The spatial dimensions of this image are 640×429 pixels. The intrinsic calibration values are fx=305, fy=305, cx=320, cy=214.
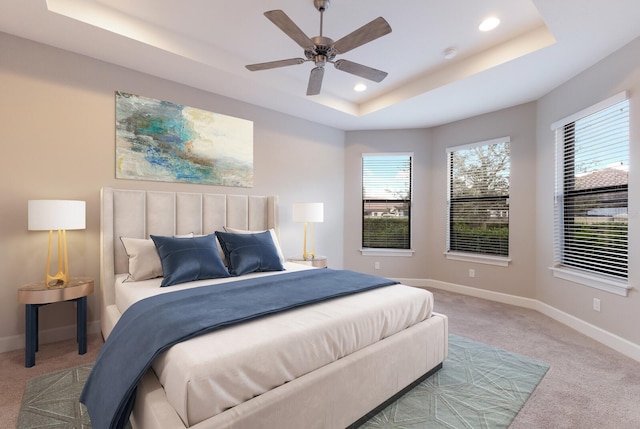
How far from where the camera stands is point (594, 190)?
3125 mm

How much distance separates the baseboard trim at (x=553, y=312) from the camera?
267cm

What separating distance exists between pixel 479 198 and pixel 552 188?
40.1 inches

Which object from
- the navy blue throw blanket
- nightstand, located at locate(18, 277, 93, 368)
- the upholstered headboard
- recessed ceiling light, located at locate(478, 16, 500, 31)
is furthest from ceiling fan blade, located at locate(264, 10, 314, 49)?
nightstand, located at locate(18, 277, 93, 368)

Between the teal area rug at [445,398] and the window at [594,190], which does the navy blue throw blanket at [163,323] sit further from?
the window at [594,190]

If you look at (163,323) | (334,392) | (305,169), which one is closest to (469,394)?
(334,392)

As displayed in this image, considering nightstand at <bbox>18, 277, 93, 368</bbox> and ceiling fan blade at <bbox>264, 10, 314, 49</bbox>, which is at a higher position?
ceiling fan blade at <bbox>264, 10, 314, 49</bbox>

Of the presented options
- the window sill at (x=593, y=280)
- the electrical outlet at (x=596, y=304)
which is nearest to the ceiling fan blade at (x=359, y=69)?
the window sill at (x=593, y=280)

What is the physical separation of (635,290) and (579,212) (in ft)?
3.22

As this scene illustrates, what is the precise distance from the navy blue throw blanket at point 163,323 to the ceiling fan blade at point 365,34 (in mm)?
1758

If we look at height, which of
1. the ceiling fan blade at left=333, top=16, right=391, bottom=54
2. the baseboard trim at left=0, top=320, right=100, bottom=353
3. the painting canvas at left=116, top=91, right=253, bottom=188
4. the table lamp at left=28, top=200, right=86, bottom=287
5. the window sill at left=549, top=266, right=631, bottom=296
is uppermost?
the ceiling fan blade at left=333, top=16, right=391, bottom=54

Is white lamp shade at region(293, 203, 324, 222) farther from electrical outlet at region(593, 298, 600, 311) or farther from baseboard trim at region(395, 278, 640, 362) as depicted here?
electrical outlet at region(593, 298, 600, 311)

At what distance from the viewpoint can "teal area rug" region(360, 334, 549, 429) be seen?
1.76 meters

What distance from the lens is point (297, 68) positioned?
3.50 m

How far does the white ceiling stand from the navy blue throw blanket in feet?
7.40
